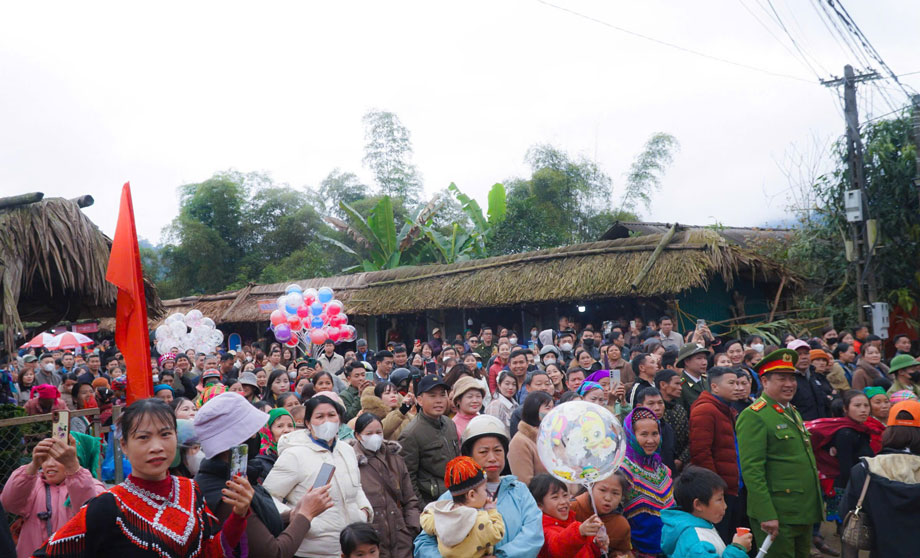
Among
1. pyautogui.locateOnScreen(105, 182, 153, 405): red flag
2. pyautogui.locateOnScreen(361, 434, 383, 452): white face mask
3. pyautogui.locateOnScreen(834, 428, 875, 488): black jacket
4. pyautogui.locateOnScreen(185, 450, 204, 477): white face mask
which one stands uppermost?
pyautogui.locateOnScreen(105, 182, 153, 405): red flag

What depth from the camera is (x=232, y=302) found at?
23.5 meters

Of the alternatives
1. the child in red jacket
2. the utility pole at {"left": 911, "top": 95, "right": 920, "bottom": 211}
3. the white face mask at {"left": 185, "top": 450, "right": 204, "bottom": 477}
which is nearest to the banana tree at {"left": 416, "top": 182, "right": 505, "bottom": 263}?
the utility pole at {"left": 911, "top": 95, "right": 920, "bottom": 211}

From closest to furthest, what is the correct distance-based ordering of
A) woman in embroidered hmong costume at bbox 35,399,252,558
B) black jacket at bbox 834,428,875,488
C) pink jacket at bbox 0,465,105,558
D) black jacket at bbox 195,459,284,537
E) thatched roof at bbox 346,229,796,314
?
woman in embroidered hmong costume at bbox 35,399,252,558 < black jacket at bbox 195,459,284,537 < pink jacket at bbox 0,465,105,558 < black jacket at bbox 834,428,875,488 < thatched roof at bbox 346,229,796,314

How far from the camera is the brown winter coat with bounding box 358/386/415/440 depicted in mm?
5516

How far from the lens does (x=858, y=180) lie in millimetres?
13688

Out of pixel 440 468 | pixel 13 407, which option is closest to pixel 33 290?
pixel 13 407

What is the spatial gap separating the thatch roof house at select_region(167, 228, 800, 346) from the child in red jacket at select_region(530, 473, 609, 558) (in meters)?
10.5

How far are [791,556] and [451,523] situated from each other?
265 cm

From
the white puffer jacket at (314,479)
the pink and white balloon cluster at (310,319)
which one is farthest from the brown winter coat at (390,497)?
the pink and white balloon cluster at (310,319)

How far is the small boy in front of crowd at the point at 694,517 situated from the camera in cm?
381

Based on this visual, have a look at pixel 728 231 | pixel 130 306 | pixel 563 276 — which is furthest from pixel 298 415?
pixel 728 231

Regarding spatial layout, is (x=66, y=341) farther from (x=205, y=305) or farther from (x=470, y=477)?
(x=470, y=477)

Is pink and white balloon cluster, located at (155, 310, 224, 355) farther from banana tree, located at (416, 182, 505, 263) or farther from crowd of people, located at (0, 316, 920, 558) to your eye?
banana tree, located at (416, 182, 505, 263)

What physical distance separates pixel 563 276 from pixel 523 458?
11.6 m
